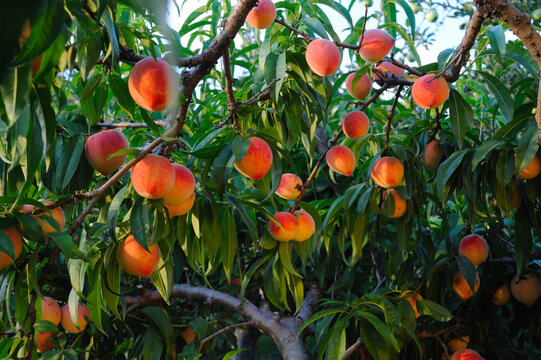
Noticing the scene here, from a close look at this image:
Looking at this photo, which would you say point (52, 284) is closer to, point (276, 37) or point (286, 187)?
point (286, 187)

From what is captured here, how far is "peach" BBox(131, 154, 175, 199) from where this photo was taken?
2.52 ft

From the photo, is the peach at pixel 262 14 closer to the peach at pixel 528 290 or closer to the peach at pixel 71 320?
the peach at pixel 71 320

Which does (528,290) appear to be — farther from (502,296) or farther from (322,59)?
(322,59)

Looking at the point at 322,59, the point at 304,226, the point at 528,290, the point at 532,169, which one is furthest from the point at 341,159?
the point at 528,290

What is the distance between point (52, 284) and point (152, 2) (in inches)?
62.2

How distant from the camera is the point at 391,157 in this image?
3.79 ft

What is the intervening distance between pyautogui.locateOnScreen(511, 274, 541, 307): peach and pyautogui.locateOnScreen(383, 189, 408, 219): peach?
472 millimetres

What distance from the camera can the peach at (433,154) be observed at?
132cm

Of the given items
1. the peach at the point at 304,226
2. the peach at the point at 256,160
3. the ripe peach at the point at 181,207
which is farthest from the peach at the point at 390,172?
the ripe peach at the point at 181,207

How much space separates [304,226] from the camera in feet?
3.78

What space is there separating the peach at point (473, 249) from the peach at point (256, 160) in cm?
74

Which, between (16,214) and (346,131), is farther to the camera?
(346,131)

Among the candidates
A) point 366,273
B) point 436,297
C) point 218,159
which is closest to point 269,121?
point 218,159

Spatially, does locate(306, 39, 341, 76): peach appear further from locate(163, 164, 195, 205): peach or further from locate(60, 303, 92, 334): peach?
locate(60, 303, 92, 334): peach
